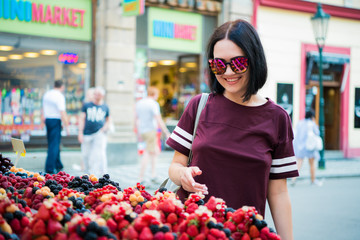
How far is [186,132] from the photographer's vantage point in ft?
8.70

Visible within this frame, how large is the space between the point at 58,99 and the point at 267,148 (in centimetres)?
807

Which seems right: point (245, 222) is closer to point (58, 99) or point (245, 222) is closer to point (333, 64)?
point (58, 99)

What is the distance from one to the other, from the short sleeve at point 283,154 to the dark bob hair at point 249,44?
0.23 meters

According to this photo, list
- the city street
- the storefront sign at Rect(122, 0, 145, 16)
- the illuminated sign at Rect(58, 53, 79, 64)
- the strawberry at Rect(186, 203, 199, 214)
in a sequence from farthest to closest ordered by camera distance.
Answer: the illuminated sign at Rect(58, 53, 79, 64)
the storefront sign at Rect(122, 0, 145, 16)
the city street
the strawberry at Rect(186, 203, 199, 214)

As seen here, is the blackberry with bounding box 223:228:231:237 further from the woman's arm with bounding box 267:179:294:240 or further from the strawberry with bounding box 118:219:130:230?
the woman's arm with bounding box 267:179:294:240

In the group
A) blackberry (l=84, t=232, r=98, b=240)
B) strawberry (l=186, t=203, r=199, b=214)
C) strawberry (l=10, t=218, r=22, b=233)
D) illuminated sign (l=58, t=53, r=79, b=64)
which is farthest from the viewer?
illuminated sign (l=58, t=53, r=79, b=64)

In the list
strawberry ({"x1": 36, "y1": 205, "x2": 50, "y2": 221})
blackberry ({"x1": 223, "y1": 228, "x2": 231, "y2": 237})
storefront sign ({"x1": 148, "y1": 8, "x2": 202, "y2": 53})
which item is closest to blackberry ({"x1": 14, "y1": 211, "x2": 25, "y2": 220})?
strawberry ({"x1": 36, "y1": 205, "x2": 50, "y2": 221})

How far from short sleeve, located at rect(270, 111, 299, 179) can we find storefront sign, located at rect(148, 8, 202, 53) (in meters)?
11.2

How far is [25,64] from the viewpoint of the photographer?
37.0 feet

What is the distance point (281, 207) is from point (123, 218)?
3.28ft

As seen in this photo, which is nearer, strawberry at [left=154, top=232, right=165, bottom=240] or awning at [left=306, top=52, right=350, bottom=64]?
strawberry at [left=154, top=232, right=165, bottom=240]

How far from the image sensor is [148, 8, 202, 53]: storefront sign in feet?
44.1

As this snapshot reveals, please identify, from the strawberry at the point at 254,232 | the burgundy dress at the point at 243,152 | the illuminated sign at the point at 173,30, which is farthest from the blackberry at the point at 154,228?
the illuminated sign at the point at 173,30

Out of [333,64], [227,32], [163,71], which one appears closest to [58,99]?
[163,71]
